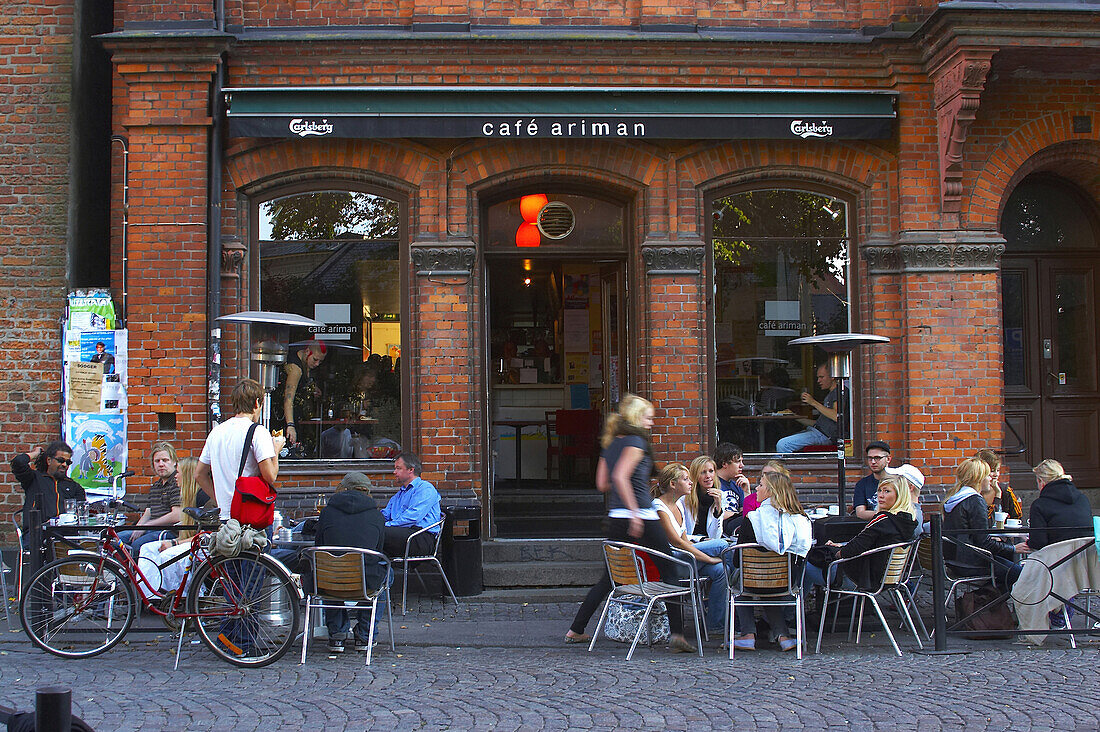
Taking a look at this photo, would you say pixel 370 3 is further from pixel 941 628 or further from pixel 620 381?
pixel 941 628

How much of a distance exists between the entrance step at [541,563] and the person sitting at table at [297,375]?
2.34 metres

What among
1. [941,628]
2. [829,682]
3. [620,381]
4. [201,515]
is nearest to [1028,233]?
[620,381]

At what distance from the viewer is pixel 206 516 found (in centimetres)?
725

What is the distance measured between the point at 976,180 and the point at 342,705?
25.7 feet

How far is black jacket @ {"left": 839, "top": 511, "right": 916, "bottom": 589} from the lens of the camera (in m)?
7.37

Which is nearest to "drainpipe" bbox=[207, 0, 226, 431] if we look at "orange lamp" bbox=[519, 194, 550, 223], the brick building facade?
the brick building facade

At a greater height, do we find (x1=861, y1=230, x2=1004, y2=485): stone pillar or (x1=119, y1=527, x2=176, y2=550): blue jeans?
(x1=861, y1=230, x2=1004, y2=485): stone pillar

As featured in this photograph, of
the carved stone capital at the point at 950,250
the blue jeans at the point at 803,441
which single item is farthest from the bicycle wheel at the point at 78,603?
the carved stone capital at the point at 950,250

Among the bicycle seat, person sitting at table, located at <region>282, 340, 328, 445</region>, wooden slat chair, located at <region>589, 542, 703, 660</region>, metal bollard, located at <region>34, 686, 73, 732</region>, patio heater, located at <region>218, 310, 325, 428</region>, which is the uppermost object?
patio heater, located at <region>218, 310, 325, 428</region>

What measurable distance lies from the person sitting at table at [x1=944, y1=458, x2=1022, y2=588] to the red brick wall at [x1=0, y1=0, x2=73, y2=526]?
8050mm

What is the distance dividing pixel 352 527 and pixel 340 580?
15.0 inches

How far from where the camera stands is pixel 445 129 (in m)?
9.91

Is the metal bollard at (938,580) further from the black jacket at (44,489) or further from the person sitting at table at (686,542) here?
the black jacket at (44,489)

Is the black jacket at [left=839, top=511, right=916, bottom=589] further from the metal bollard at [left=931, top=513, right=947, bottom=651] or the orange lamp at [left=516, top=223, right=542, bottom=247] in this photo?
the orange lamp at [left=516, top=223, right=542, bottom=247]
